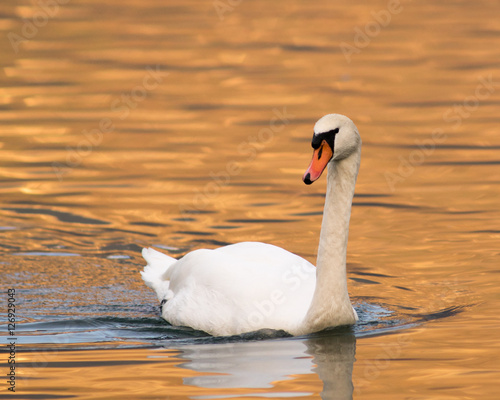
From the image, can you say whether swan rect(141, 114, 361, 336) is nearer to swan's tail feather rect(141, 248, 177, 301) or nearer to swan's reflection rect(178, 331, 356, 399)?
swan's reflection rect(178, 331, 356, 399)

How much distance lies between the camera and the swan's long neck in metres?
9.23

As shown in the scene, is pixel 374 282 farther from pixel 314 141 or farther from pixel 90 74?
pixel 90 74

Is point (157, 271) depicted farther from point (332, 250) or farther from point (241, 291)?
point (332, 250)

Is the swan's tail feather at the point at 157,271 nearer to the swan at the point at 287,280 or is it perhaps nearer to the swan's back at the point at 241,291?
the swan's back at the point at 241,291

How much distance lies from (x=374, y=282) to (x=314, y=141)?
3.00 metres

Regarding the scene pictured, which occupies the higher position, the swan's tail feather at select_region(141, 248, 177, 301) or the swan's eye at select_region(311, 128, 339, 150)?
the swan's eye at select_region(311, 128, 339, 150)

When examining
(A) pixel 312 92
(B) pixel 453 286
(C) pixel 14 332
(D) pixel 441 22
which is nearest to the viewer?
(C) pixel 14 332

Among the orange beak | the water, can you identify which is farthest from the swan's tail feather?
the orange beak

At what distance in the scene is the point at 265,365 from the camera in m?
8.64

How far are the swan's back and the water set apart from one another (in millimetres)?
166

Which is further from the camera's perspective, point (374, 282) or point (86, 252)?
point (86, 252)

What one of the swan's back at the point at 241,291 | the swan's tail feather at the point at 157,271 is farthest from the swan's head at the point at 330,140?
the swan's tail feather at the point at 157,271

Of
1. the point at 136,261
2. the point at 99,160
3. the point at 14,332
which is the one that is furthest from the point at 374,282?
the point at 99,160

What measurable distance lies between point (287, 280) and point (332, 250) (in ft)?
2.32
